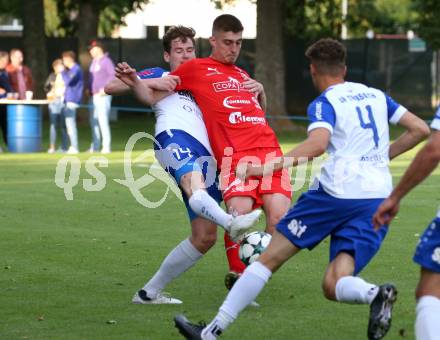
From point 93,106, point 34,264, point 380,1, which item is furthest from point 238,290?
point 380,1

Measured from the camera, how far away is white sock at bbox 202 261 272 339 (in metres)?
6.89

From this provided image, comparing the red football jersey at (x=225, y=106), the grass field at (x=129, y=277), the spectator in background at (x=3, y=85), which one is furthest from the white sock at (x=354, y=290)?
the spectator in background at (x=3, y=85)

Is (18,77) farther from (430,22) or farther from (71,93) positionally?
(430,22)

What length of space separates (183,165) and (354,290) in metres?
2.38

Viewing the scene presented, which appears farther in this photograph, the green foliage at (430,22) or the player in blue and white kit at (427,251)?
the green foliage at (430,22)

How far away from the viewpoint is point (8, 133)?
25.5 meters

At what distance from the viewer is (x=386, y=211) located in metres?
6.05

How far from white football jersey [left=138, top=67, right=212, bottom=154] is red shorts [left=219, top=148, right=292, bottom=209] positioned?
27 centimetres

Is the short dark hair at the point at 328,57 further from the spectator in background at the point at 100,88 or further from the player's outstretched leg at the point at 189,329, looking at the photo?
the spectator in background at the point at 100,88

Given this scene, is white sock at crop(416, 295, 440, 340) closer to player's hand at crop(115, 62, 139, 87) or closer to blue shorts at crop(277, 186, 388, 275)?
blue shorts at crop(277, 186, 388, 275)

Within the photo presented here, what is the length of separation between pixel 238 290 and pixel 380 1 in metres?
69.4

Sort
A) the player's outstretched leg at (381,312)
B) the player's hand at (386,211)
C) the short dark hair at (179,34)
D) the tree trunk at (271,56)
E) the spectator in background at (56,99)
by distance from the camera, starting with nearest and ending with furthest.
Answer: the player's hand at (386,211)
the player's outstretched leg at (381,312)
the short dark hair at (179,34)
the spectator in background at (56,99)
the tree trunk at (271,56)

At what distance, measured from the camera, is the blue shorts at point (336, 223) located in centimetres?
698

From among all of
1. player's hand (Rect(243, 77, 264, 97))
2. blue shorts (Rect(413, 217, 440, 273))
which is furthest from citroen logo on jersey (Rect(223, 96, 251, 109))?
blue shorts (Rect(413, 217, 440, 273))
